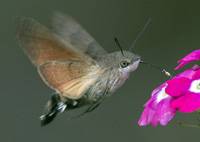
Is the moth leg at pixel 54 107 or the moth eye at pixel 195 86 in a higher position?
the moth leg at pixel 54 107

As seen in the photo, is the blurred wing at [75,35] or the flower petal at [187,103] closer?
the flower petal at [187,103]

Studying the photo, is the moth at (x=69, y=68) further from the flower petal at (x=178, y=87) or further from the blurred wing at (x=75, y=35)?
the flower petal at (x=178, y=87)

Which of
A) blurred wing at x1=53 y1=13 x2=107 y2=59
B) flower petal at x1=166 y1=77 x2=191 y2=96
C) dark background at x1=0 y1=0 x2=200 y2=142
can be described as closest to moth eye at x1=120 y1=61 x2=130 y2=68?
blurred wing at x1=53 y1=13 x2=107 y2=59

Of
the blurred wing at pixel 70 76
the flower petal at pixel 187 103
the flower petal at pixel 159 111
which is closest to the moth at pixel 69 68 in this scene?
the blurred wing at pixel 70 76

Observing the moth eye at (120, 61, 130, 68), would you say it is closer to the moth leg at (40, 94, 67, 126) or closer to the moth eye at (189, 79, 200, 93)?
the moth leg at (40, 94, 67, 126)

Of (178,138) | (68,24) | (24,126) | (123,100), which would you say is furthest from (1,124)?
(68,24)

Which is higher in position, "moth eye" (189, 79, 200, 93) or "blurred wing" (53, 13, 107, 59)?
"blurred wing" (53, 13, 107, 59)

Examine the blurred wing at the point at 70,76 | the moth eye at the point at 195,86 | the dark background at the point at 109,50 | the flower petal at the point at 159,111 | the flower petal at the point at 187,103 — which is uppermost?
the blurred wing at the point at 70,76

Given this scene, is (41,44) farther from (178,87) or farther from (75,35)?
(178,87)
